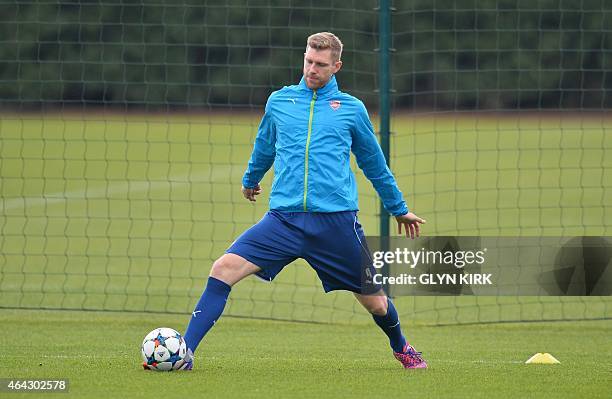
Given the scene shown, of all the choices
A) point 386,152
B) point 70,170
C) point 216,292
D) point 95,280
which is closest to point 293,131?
point 216,292

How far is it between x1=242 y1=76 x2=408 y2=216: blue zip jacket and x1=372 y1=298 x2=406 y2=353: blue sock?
2.32 feet

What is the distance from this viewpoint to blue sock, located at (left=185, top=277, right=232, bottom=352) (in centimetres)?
679

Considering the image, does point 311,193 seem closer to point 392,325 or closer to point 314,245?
point 314,245

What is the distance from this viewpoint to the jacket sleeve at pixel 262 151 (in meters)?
6.93

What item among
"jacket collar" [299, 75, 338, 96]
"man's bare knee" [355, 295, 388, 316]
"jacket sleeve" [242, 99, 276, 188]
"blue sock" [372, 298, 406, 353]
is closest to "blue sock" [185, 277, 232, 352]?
"jacket sleeve" [242, 99, 276, 188]

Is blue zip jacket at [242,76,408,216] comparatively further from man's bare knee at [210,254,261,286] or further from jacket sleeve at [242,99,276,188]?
man's bare knee at [210,254,261,286]

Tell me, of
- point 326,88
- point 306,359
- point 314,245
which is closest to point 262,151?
point 326,88

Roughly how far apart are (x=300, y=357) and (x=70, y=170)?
16.2 meters

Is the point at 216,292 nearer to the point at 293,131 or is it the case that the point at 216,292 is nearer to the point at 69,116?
the point at 293,131

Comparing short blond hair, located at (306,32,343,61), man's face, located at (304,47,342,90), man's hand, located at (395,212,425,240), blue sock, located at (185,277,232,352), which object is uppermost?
short blond hair, located at (306,32,343,61)

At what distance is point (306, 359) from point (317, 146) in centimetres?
170

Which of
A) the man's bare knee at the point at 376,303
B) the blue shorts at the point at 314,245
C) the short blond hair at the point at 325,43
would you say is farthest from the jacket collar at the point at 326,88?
the man's bare knee at the point at 376,303

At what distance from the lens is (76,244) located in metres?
14.0

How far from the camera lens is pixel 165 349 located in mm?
6688
